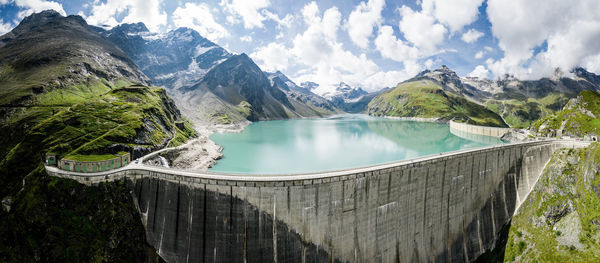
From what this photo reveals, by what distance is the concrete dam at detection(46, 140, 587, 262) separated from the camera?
20594mm

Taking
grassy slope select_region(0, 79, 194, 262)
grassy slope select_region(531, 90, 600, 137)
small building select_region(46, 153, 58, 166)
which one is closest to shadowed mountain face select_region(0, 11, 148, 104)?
grassy slope select_region(0, 79, 194, 262)

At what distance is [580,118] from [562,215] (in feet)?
166

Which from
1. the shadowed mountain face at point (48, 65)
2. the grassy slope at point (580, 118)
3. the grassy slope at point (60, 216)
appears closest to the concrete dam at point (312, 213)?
the grassy slope at point (60, 216)

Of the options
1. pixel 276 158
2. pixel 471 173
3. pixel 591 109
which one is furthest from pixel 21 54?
pixel 591 109

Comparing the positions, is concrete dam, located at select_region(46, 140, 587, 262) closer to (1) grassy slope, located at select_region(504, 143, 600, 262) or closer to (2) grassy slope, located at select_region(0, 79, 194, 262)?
(2) grassy slope, located at select_region(0, 79, 194, 262)

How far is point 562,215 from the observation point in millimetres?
27875

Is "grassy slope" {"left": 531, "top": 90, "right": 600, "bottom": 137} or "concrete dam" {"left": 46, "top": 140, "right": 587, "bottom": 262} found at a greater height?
"grassy slope" {"left": 531, "top": 90, "right": 600, "bottom": 137}

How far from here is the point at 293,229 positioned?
21.0 metres

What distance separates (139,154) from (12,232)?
2036 cm

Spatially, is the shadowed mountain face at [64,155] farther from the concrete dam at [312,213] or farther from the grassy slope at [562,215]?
the grassy slope at [562,215]

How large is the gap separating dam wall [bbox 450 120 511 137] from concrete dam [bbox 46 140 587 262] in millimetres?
93083

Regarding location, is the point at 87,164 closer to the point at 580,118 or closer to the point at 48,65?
the point at 580,118

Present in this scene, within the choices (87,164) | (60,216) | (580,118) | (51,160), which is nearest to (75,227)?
(60,216)

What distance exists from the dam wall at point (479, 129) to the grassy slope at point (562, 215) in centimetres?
7924
